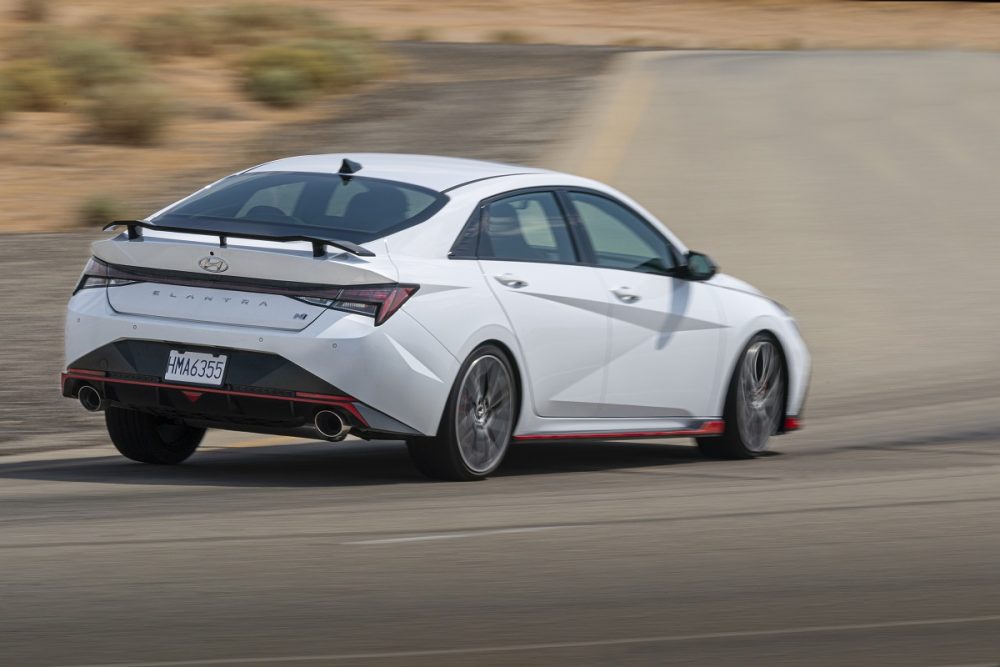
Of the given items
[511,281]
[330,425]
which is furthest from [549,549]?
[511,281]

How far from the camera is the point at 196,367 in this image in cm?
829

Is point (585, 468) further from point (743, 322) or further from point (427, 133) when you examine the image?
point (427, 133)

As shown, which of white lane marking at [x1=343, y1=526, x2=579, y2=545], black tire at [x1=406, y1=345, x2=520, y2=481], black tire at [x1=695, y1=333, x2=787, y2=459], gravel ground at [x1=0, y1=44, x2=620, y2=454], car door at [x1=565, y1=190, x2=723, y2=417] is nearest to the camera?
white lane marking at [x1=343, y1=526, x2=579, y2=545]

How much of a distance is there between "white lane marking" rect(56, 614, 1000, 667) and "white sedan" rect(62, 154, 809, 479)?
2663 mm

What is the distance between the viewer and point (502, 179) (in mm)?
9273

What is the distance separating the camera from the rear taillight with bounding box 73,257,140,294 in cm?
855

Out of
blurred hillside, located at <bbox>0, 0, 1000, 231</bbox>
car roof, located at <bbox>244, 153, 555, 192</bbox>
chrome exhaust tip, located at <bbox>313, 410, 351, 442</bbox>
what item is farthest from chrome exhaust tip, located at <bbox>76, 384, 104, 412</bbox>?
blurred hillside, located at <bbox>0, 0, 1000, 231</bbox>

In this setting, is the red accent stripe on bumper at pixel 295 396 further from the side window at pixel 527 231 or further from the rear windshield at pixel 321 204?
the side window at pixel 527 231

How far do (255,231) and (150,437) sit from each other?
150 centimetres

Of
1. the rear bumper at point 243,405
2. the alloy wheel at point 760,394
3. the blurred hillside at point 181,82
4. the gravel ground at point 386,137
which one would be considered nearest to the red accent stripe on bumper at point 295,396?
the rear bumper at point 243,405

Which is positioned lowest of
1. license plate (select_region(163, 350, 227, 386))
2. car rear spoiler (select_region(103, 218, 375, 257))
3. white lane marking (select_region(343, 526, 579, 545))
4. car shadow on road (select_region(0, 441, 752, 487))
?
car shadow on road (select_region(0, 441, 752, 487))

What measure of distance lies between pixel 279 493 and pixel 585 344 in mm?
1828

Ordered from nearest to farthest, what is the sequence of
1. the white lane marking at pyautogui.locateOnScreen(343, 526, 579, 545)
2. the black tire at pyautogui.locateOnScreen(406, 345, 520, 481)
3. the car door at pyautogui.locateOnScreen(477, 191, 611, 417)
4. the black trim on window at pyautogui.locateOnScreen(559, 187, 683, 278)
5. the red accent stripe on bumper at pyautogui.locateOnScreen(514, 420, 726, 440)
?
the white lane marking at pyautogui.locateOnScreen(343, 526, 579, 545)
the black tire at pyautogui.locateOnScreen(406, 345, 520, 481)
the car door at pyautogui.locateOnScreen(477, 191, 611, 417)
the red accent stripe on bumper at pyautogui.locateOnScreen(514, 420, 726, 440)
the black trim on window at pyautogui.locateOnScreen(559, 187, 683, 278)

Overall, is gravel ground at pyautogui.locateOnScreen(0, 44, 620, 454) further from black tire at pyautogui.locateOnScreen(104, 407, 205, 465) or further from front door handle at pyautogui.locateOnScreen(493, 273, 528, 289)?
front door handle at pyautogui.locateOnScreen(493, 273, 528, 289)
